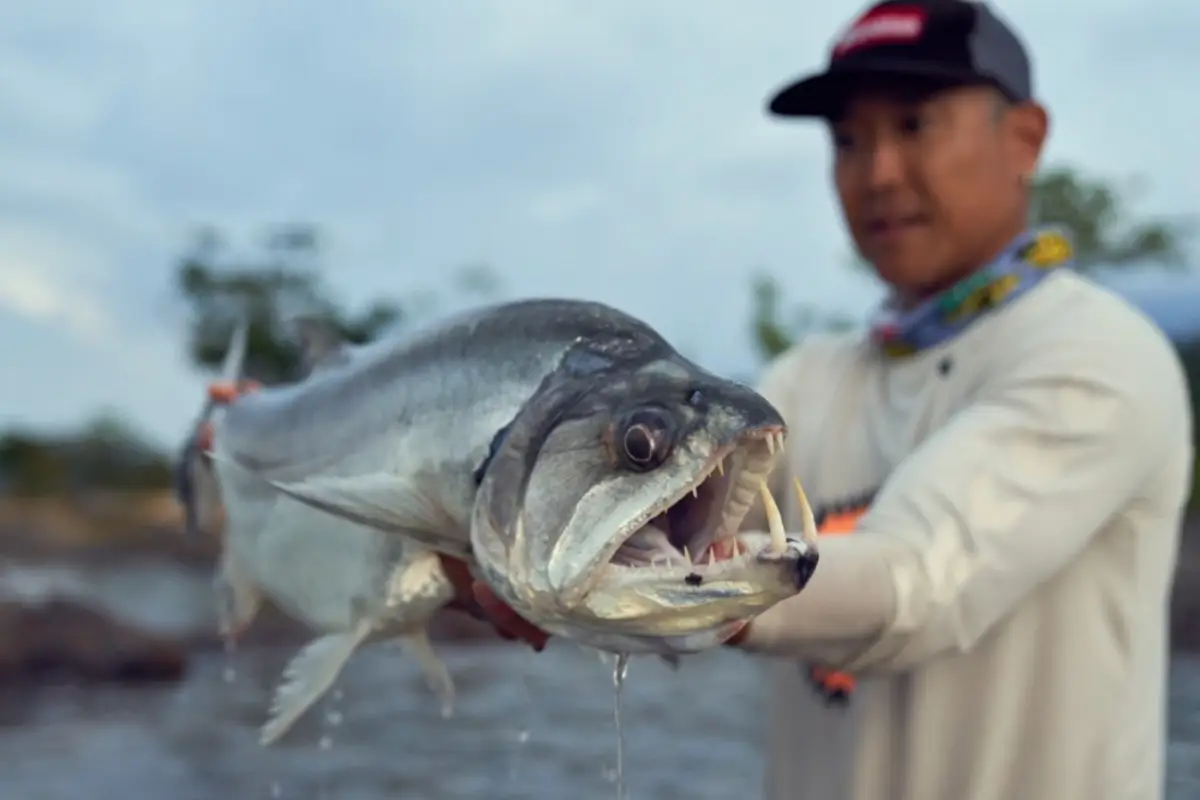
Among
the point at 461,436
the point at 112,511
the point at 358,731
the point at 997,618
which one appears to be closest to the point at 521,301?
the point at 461,436

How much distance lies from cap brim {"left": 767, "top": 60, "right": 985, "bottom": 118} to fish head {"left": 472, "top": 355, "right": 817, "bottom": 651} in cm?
118

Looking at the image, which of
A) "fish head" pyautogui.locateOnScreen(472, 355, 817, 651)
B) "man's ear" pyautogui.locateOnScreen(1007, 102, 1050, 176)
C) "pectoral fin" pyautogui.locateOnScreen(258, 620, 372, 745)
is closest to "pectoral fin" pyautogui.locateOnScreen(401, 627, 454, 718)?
"pectoral fin" pyautogui.locateOnScreen(258, 620, 372, 745)

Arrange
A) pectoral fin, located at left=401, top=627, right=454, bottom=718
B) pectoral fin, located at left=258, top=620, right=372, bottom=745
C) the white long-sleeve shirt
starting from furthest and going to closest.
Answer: pectoral fin, located at left=401, top=627, right=454, bottom=718
pectoral fin, located at left=258, top=620, right=372, bottom=745
the white long-sleeve shirt

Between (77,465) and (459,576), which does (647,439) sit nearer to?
(459,576)

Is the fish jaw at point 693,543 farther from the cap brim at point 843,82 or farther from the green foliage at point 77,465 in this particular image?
the green foliage at point 77,465

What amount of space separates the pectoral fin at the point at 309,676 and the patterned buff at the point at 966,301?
951 millimetres

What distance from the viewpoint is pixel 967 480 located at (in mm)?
2451

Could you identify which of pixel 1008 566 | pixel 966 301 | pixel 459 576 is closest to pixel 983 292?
pixel 966 301

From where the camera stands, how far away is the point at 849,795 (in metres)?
2.82

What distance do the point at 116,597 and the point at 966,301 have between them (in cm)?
1999

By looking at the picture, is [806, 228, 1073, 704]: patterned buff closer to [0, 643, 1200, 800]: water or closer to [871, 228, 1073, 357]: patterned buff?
[871, 228, 1073, 357]: patterned buff

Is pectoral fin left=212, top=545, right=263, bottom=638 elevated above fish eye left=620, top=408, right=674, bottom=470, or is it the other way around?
fish eye left=620, top=408, right=674, bottom=470

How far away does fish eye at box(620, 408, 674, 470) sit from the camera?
1762mm

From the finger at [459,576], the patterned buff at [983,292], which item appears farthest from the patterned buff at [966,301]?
the finger at [459,576]
